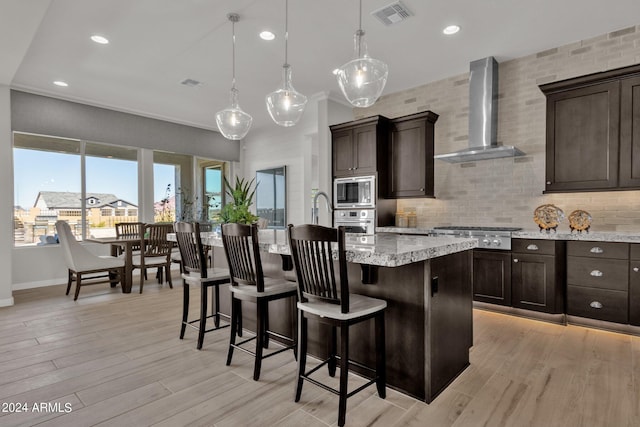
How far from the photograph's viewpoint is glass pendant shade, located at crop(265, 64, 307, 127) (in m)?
3.24

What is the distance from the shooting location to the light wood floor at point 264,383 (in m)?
1.86

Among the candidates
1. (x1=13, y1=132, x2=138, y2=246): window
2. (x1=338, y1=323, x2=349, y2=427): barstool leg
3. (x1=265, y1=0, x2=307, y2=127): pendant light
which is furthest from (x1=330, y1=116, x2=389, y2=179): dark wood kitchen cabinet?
(x1=13, y1=132, x2=138, y2=246): window

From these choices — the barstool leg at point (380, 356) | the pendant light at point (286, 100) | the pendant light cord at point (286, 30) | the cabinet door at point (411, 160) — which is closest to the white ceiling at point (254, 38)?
the pendant light cord at point (286, 30)

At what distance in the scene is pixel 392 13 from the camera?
316 centimetres

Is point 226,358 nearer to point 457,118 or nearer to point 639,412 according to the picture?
point 639,412

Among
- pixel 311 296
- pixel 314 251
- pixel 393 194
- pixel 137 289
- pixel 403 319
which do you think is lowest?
pixel 137 289

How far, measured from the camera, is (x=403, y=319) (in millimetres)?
2070

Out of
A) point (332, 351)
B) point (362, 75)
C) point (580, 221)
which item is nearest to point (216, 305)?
point (332, 351)

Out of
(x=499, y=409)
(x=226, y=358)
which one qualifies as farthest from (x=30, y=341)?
(x=499, y=409)

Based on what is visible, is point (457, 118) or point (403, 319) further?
point (457, 118)

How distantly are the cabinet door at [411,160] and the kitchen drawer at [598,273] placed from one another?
1885 millimetres

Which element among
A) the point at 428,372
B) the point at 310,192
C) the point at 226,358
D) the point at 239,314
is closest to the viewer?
the point at 428,372

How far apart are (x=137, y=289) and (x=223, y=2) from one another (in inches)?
162

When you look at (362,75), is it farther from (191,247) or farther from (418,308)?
(191,247)
